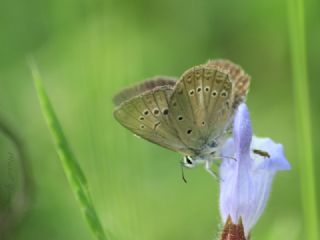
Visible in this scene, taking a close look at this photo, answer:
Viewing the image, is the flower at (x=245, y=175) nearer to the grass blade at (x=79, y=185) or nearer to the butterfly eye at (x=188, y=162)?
the butterfly eye at (x=188, y=162)

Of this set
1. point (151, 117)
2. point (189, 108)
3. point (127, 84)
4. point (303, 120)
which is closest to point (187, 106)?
point (189, 108)

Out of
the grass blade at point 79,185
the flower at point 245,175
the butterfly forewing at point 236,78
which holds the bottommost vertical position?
the flower at point 245,175

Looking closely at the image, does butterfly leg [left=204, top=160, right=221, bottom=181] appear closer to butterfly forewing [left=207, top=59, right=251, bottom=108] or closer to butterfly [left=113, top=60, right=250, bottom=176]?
butterfly [left=113, top=60, right=250, bottom=176]

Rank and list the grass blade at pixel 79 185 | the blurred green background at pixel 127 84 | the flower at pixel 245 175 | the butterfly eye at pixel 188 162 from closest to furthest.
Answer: the grass blade at pixel 79 185, the flower at pixel 245 175, the butterfly eye at pixel 188 162, the blurred green background at pixel 127 84

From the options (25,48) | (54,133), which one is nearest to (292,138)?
(25,48)

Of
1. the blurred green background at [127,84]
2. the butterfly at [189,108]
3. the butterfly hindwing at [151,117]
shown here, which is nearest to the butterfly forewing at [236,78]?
the butterfly at [189,108]

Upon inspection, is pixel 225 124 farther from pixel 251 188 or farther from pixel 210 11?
pixel 210 11

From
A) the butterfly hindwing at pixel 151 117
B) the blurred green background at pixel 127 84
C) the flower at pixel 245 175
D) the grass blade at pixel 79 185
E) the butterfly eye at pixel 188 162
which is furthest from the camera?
the blurred green background at pixel 127 84
